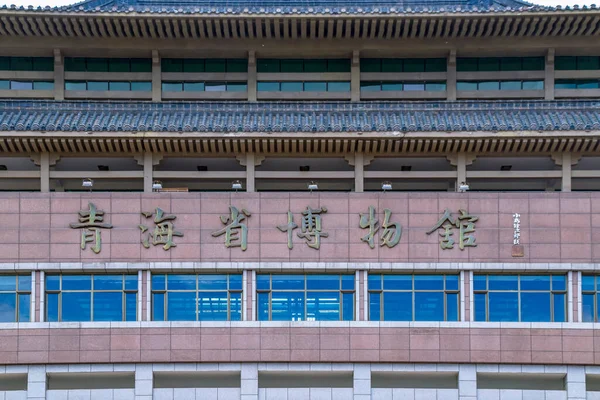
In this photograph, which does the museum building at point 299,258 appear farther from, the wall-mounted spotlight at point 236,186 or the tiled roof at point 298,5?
the tiled roof at point 298,5

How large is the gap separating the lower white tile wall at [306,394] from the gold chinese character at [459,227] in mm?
4849

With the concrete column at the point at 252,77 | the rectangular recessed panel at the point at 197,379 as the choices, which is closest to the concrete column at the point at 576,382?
the rectangular recessed panel at the point at 197,379

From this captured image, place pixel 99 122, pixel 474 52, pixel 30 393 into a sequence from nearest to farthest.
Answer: pixel 30 393
pixel 99 122
pixel 474 52

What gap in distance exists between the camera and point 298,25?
1098 inches

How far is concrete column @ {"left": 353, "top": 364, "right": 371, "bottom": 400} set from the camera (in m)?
25.1

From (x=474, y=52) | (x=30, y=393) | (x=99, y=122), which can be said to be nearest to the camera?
(x=30, y=393)

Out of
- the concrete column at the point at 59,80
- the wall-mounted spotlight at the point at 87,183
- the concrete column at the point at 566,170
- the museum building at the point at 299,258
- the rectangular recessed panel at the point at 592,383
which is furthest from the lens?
the concrete column at the point at 59,80

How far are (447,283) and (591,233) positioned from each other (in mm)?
4164

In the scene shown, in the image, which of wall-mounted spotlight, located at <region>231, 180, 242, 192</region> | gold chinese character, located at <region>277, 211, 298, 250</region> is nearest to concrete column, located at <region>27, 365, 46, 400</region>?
wall-mounted spotlight, located at <region>231, 180, 242, 192</region>

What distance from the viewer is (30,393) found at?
24.9m

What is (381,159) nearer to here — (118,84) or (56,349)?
(118,84)

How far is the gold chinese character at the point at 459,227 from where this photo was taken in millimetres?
25500

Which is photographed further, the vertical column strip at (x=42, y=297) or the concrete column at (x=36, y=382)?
the vertical column strip at (x=42, y=297)

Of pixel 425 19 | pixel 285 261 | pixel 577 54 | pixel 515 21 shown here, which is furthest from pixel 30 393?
pixel 577 54
